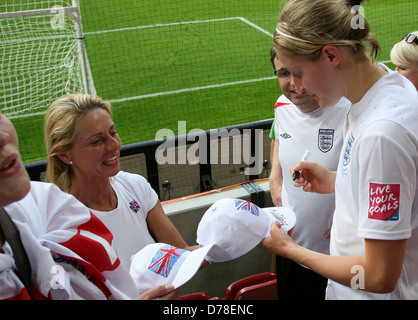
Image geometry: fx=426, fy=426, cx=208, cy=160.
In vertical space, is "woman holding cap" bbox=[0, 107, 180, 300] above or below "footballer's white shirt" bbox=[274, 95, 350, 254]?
above

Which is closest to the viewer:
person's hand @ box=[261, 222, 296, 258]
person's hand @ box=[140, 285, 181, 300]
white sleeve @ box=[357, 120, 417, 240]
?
white sleeve @ box=[357, 120, 417, 240]

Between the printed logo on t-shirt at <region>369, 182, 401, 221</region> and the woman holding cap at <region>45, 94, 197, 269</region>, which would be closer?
the printed logo on t-shirt at <region>369, 182, 401, 221</region>

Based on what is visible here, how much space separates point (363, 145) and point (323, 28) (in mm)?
365

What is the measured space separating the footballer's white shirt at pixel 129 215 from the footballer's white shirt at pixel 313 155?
28.0 inches

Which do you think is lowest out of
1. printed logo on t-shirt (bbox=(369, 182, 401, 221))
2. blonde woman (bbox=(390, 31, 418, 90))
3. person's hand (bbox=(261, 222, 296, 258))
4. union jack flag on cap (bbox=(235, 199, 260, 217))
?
person's hand (bbox=(261, 222, 296, 258))

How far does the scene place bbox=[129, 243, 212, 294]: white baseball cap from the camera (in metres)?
1.48

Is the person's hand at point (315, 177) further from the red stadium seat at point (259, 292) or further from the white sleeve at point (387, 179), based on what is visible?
the red stadium seat at point (259, 292)

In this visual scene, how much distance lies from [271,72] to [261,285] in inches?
289

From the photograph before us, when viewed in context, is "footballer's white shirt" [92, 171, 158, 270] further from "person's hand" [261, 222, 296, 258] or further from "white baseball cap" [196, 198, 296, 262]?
"person's hand" [261, 222, 296, 258]

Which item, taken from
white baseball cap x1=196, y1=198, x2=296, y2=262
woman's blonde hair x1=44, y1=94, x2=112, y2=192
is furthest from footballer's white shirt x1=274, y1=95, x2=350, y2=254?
woman's blonde hair x1=44, y1=94, x2=112, y2=192

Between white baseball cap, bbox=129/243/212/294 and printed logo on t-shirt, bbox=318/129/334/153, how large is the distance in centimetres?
80

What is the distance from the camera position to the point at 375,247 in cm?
118

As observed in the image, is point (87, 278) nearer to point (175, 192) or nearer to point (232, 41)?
point (175, 192)

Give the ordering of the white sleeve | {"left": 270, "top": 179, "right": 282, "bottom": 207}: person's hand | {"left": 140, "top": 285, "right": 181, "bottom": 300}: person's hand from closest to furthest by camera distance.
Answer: the white sleeve
{"left": 140, "top": 285, "right": 181, "bottom": 300}: person's hand
{"left": 270, "top": 179, "right": 282, "bottom": 207}: person's hand
